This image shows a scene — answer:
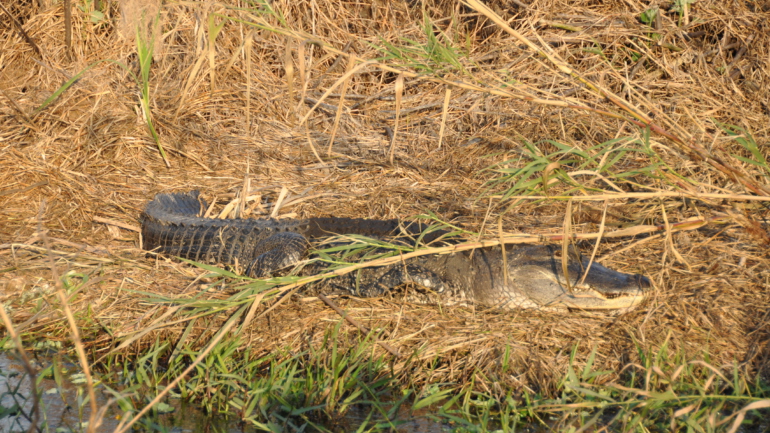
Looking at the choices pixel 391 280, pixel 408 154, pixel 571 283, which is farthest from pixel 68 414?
pixel 408 154

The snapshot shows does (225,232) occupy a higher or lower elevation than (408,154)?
higher

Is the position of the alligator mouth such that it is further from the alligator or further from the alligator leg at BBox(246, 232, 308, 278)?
the alligator leg at BBox(246, 232, 308, 278)

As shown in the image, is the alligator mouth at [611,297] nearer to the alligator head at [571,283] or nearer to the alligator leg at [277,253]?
the alligator head at [571,283]

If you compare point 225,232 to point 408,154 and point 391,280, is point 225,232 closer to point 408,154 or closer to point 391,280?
point 391,280

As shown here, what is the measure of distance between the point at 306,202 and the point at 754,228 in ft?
9.34

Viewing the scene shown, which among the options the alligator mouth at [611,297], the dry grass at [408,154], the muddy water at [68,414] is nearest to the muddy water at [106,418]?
the muddy water at [68,414]

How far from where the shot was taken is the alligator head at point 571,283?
2.95 meters

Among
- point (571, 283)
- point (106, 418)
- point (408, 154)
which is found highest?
point (106, 418)

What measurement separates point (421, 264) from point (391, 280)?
8.4 inches

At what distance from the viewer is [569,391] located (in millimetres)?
2348

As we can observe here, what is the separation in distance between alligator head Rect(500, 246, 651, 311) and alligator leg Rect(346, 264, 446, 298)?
417 millimetres

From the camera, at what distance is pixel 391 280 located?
3.27 meters

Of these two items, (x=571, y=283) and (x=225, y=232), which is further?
(x=225, y=232)

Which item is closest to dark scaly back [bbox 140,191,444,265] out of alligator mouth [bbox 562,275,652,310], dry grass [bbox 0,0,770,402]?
dry grass [bbox 0,0,770,402]
